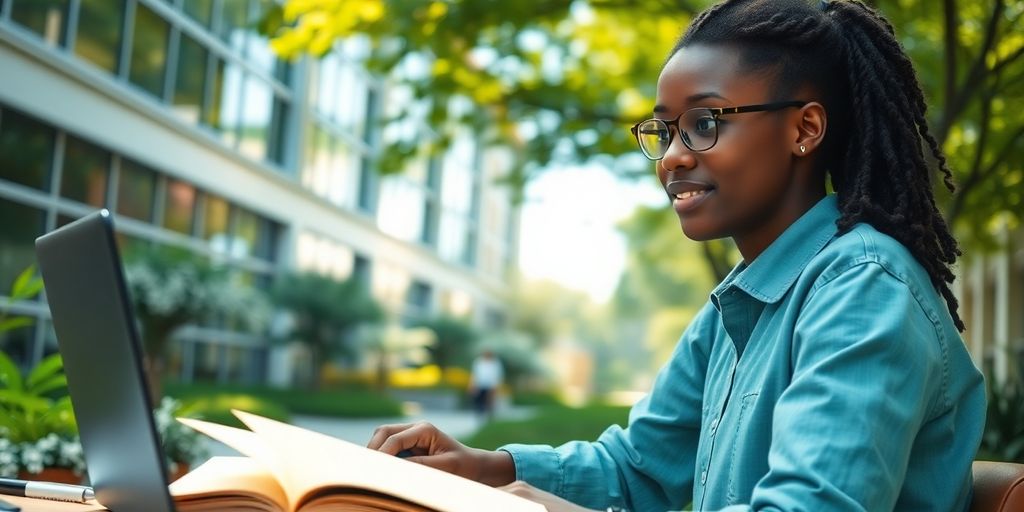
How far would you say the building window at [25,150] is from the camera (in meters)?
12.2

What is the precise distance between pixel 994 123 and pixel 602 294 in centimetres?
5425

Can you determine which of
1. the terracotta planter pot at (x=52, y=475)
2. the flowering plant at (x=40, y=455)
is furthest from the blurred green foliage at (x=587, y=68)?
the terracotta planter pot at (x=52, y=475)

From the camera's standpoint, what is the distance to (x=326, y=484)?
1.35 meters

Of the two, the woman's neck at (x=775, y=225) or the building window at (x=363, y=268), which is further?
the building window at (x=363, y=268)

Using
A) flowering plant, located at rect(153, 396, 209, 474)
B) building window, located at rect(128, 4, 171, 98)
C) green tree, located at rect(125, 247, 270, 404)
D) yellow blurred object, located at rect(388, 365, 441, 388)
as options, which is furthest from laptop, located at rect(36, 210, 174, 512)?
yellow blurred object, located at rect(388, 365, 441, 388)

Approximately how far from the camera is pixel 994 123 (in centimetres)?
796

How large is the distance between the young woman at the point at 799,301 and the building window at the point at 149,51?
14238mm

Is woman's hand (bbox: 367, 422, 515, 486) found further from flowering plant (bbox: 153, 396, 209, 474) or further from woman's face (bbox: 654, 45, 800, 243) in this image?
flowering plant (bbox: 153, 396, 209, 474)

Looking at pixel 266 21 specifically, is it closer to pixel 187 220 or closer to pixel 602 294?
pixel 187 220

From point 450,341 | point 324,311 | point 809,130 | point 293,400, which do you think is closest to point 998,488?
point 809,130

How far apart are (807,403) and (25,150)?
1291 cm

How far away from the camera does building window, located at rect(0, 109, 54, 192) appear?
39.9 feet

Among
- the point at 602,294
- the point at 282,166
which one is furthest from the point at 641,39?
the point at 602,294

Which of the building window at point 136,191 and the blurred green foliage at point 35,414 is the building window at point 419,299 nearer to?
the building window at point 136,191
